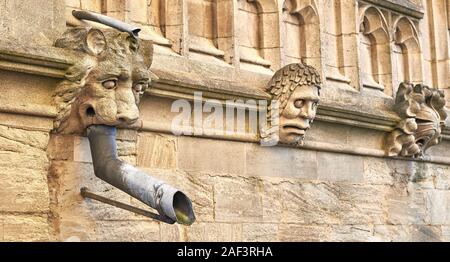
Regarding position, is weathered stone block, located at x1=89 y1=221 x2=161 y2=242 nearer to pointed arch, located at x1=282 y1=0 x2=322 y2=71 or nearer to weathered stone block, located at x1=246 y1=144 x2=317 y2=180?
weathered stone block, located at x1=246 y1=144 x2=317 y2=180

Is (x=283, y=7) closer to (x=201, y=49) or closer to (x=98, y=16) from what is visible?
(x=201, y=49)

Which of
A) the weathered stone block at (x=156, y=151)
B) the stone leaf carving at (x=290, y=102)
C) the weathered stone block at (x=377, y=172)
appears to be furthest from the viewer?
the weathered stone block at (x=377, y=172)

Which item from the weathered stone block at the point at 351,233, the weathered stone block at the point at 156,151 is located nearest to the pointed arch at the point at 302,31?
the weathered stone block at the point at 351,233

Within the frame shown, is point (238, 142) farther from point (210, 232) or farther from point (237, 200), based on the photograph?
point (210, 232)

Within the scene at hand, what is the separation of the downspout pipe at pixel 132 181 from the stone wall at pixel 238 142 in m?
0.16

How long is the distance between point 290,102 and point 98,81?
187 cm

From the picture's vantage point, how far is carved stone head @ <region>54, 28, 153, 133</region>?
22.9 feet

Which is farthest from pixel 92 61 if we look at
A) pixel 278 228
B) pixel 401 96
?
pixel 401 96

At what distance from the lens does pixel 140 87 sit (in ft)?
23.7

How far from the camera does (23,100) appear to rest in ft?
22.3

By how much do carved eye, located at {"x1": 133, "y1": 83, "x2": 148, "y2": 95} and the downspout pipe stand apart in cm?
27

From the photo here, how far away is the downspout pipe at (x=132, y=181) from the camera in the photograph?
6.83 metres

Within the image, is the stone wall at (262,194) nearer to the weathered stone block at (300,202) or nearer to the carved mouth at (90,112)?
the weathered stone block at (300,202)

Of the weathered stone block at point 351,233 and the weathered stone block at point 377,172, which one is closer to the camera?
the weathered stone block at point 351,233
